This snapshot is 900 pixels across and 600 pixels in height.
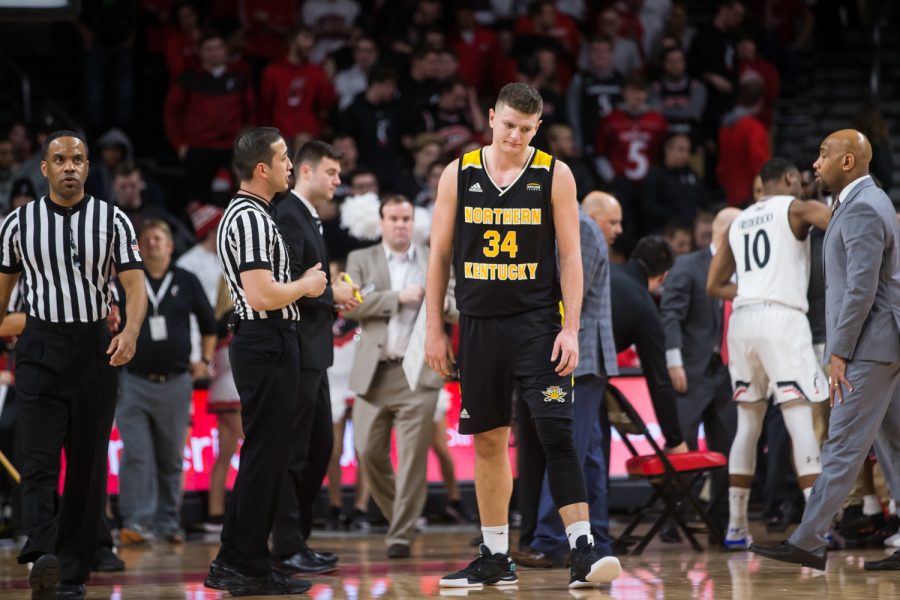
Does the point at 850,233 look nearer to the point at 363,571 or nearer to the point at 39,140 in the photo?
the point at 363,571

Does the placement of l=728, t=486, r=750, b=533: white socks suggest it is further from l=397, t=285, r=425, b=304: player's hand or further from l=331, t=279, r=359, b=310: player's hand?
l=331, t=279, r=359, b=310: player's hand

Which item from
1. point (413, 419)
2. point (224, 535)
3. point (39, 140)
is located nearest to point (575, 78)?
point (39, 140)

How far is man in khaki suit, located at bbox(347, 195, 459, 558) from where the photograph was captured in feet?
28.3

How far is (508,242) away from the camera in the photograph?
20.9 ft

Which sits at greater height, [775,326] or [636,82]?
[636,82]

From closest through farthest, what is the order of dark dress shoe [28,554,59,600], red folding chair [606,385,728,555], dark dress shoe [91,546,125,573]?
dark dress shoe [28,554,59,600]
dark dress shoe [91,546,125,573]
red folding chair [606,385,728,555]

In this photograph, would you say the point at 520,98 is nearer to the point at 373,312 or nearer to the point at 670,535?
the point at 373,312

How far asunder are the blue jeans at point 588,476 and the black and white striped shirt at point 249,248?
1.94 meters

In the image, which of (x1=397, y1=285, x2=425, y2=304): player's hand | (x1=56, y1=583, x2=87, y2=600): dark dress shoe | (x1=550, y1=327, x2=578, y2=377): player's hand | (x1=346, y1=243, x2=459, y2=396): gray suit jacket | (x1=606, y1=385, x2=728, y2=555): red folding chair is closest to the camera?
(x1=550, y1=327, x2=578, y2=377): player's hand

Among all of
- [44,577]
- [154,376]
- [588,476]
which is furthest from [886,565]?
[154,376]

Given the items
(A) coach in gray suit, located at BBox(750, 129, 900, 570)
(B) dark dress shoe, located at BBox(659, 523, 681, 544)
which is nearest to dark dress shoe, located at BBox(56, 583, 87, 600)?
(A) coach in gray suit, located at BBox(750, 129, 900, 570)

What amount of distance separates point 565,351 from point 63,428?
7.78 feet

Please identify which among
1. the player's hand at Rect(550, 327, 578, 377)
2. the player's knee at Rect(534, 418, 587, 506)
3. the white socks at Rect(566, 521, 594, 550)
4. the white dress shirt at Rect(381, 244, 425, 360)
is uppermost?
the white dress shirt at Rect(381, 244, 425, 360)

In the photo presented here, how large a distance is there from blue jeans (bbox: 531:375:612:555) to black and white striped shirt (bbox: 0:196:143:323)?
2.62 m
